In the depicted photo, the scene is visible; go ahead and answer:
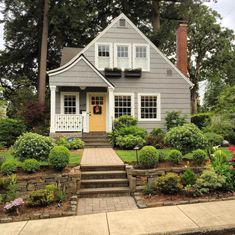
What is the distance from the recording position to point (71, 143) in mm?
13406

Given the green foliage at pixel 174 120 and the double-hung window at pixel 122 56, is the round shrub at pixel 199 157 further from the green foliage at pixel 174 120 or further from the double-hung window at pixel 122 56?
the double-hung window at pixel 122 56

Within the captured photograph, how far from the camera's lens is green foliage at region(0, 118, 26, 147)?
1565cm

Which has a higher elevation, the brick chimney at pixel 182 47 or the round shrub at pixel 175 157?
the brick chimney at pixel 182 47

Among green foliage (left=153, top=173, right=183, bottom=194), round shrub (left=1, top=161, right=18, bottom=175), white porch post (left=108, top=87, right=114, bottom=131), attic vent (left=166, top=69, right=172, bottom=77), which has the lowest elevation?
green foliage (left=153, top=173, right=183, bottom=194)

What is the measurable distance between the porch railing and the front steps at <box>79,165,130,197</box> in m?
6.94

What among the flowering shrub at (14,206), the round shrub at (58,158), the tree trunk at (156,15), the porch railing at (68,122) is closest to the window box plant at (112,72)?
the porch railing at (68,122)

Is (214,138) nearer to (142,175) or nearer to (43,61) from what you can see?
(142,175)

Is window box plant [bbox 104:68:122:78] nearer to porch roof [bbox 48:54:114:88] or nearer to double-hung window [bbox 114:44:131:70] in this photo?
double-hung window [bbox 114:44:131:70]

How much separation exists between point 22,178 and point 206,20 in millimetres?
30296

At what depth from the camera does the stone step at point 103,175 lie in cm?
838

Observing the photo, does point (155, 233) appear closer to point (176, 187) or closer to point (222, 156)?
point (176, 187)

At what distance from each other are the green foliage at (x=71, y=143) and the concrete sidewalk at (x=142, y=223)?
7.26 meters

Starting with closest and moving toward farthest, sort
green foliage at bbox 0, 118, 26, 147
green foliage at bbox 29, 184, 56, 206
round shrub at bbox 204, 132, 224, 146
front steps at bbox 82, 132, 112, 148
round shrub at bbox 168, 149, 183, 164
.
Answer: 1. green foliage at bbox 29, 184, 56, 206
2. round shrub at bbox 168, 149, 183, 164
3. round shrub at bbox 204, 132, 224, 146
4. front steps at bbox 82, 132, 112, 148
5. green foliage at bbox 0, 118, 26, 147

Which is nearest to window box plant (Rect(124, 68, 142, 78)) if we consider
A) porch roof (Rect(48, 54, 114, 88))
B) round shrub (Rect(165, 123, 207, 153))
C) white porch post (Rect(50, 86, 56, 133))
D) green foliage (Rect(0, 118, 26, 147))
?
porch roof (Rect(48, 54, 114, 88))
